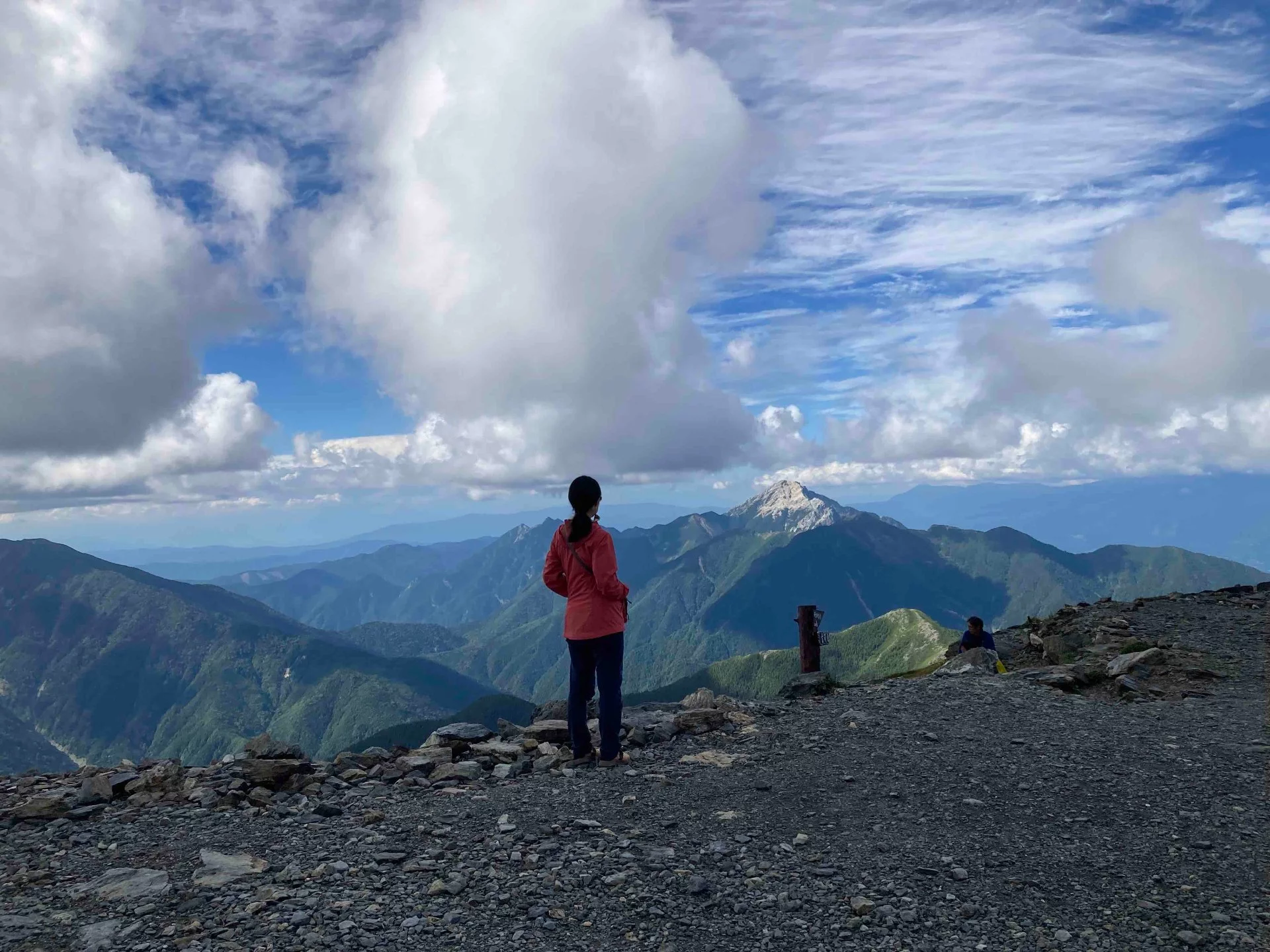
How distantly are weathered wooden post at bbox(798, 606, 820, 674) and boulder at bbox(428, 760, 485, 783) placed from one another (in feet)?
35.1

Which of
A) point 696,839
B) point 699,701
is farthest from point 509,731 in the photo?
point 696,839

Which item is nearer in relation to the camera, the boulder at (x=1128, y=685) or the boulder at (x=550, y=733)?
the boulder at (x=550, y=733)

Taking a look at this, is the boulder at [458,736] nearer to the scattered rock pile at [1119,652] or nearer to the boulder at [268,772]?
the boulder at [268,772]

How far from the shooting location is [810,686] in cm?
1666

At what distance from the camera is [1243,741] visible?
11820 mm

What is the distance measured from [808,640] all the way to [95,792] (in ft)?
51.3

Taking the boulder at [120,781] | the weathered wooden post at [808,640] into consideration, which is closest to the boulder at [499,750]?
the boulder at [120,781]

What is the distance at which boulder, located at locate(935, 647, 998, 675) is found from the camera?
18031mm

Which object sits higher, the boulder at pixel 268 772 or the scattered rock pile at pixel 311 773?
the boulder at pixel 268 772

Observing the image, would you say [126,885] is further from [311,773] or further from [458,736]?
[458,736]

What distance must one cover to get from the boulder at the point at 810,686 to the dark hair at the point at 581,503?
24.2 ft

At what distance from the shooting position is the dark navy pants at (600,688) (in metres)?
11.4

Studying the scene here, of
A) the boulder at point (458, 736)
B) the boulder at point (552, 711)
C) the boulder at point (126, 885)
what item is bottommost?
the boulder at point (552, 711)

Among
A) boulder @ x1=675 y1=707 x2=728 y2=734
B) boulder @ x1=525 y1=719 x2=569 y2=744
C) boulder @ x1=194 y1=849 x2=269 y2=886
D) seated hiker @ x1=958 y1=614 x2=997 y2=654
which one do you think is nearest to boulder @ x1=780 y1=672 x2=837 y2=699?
boulder @ x1=675 y1=707 x2=728 y2=734
